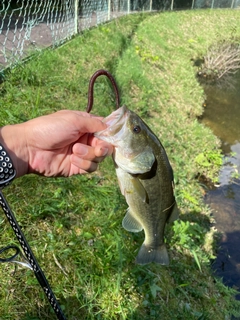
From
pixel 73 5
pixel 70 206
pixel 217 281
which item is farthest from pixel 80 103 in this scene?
pixel 73 5

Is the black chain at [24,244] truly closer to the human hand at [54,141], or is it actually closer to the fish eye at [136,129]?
the human hand at [54,141]

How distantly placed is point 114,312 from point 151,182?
162cm

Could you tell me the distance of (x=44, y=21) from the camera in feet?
28.3

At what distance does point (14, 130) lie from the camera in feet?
7.64

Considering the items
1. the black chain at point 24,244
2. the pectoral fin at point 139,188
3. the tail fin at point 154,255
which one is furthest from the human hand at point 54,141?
the tail fin at point 154,255

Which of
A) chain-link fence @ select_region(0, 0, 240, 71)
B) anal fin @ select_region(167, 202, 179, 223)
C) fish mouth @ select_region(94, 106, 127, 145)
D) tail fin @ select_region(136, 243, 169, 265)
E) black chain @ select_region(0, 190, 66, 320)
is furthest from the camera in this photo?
chain-link fence @ select_region(0, 0, 240, 71)

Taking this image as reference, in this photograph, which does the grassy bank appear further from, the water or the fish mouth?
the fish mouth

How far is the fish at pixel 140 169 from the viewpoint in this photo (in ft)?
7.38

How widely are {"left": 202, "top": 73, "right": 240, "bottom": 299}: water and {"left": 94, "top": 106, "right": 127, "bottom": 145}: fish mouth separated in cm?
397

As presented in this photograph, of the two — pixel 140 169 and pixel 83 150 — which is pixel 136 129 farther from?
pixel 83 150

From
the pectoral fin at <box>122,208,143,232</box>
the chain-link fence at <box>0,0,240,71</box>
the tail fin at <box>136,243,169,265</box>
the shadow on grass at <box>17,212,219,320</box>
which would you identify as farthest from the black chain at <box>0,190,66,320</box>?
the chain-link fence at <box>0,0,240,71</box>

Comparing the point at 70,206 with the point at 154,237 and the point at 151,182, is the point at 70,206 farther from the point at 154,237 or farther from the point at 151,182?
the point at 151,182

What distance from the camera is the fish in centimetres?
225

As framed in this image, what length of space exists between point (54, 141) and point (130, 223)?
2.82 feet
